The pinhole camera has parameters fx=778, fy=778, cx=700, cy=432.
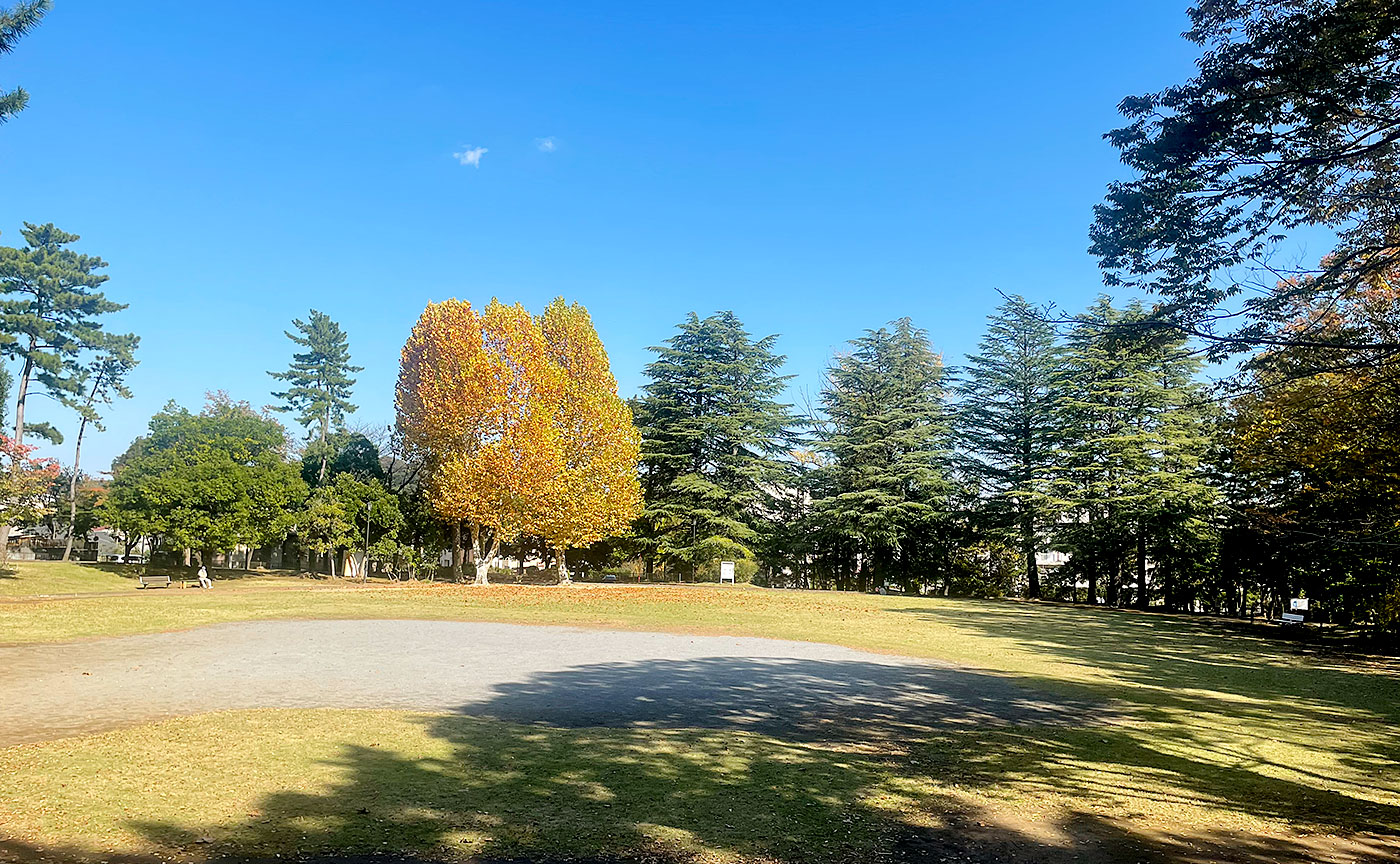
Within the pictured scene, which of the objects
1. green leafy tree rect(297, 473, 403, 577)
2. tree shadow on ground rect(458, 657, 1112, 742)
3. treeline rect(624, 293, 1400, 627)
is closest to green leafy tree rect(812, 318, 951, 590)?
treeline rect(624, 293, 1400, 627)

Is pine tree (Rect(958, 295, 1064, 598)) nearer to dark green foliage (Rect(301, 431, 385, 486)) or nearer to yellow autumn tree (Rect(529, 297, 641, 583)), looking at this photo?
yellow autumn tree (Rect(529, 297, 641, 583))

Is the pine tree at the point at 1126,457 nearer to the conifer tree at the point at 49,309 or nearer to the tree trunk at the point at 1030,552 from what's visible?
the tree trunk at the point at 1030,552

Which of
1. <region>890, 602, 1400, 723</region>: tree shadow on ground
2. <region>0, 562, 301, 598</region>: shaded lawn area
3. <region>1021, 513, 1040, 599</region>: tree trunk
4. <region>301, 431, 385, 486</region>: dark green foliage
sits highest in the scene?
<region>301, 431, 385, 486</region>: dark green foliage

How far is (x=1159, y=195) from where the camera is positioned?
6449 mm

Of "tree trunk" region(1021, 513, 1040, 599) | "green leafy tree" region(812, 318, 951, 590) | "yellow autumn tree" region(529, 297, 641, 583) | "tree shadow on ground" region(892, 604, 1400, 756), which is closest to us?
"tree shadow on ground" region(892, 604, 1400, 756)

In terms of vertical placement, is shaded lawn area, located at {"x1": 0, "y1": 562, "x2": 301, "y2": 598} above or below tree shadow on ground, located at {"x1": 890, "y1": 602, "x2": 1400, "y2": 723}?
below

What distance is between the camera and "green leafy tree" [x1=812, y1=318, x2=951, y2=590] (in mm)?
39312

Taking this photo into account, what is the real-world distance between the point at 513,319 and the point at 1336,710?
103 feet

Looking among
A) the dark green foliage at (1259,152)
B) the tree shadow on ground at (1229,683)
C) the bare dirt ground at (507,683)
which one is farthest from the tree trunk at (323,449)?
the dark green foliage at (1259,152)

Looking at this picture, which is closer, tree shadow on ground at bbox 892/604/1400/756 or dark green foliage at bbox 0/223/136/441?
tree shadow on ground at bbox 892/604/1400/756

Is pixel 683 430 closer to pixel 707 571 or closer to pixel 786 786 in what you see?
pixel 707 571

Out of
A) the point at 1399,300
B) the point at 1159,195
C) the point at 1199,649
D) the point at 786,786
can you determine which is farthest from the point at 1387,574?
the point at 786,786

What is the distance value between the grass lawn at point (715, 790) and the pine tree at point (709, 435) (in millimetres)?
32076

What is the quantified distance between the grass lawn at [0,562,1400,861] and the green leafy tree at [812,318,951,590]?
28594 millimetres
